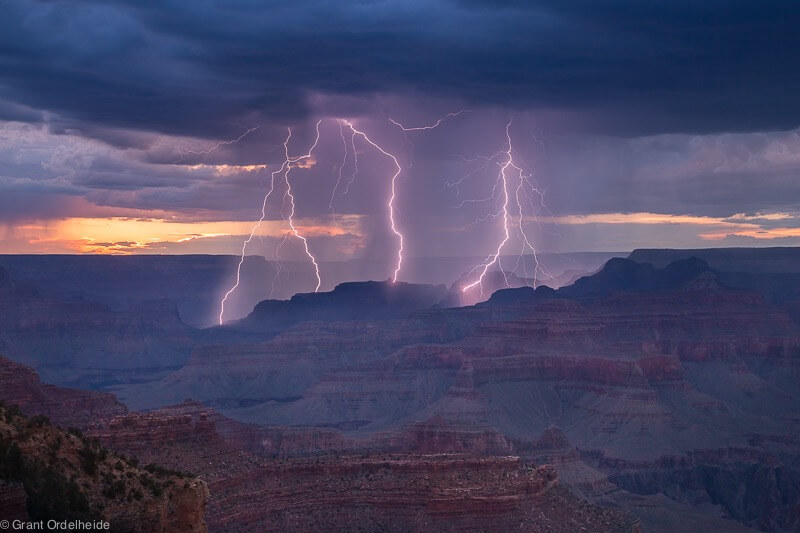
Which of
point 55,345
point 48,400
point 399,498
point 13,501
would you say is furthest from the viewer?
point 55,345

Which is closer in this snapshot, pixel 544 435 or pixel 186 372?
pixel 544 435

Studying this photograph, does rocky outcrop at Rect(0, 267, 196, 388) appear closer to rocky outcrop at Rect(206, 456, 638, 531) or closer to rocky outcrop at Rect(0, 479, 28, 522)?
rocky outcrop at Rect(206, 456, 638, 531)

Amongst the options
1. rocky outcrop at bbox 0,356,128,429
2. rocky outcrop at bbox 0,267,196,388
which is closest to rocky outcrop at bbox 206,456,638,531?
rocky outcrop at bbox 0,356,128,429

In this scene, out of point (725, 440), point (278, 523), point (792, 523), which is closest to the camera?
point (278, 523)

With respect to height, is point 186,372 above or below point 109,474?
below

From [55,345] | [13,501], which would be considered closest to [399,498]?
[13,501]

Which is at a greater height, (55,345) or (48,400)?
(48,400)

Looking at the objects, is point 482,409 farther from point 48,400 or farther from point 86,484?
point 86,484

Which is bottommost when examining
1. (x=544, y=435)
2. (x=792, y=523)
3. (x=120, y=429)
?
(x=792, y=523)

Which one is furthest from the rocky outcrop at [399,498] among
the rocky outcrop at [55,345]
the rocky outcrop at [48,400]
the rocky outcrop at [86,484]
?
the rocky outcrop at [55,345]

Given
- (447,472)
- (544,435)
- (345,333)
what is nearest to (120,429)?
(447,472)

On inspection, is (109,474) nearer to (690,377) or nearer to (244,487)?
(244,487)
